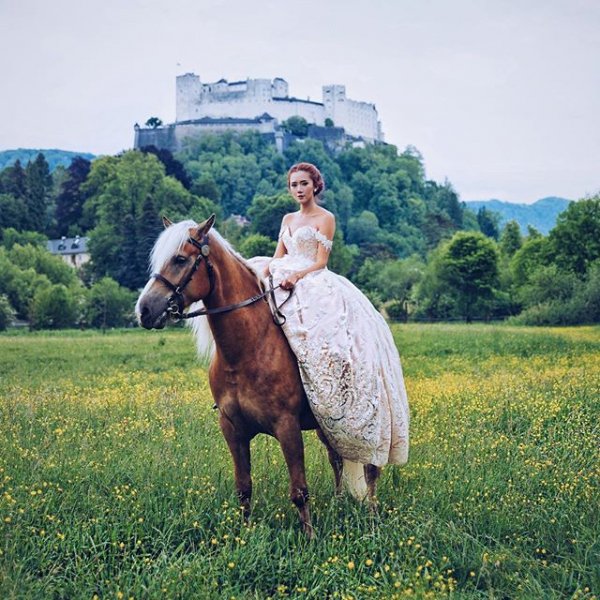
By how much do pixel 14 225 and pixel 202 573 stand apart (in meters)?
82.8

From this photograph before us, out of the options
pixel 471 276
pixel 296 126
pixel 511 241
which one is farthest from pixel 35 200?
pixel 296 126

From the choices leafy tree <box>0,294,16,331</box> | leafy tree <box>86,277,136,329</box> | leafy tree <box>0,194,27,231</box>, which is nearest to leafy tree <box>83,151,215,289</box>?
leafy tree <box>86,277,136,329</box>

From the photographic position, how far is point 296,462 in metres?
6.04

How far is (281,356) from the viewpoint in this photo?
→ 6148 mm

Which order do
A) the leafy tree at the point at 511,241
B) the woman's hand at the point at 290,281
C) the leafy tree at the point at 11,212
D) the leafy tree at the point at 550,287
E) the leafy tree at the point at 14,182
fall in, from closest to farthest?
the woman's hand at the point at 290,281, the leafy tree at the point at 550,287, the leafy tree at the point at 11,212, the leafy tree at the point at 511,241, the leafy tree at the point at 14,182

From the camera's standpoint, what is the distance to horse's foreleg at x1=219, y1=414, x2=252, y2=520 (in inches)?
243

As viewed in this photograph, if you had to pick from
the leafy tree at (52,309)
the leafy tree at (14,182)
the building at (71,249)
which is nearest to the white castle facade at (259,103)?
the leafy tree at (14,182)

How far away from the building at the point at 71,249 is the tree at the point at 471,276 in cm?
3813

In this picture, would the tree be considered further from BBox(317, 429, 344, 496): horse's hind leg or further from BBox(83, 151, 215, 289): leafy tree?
BBox(317, 429, 344, 496): horse's hind leg

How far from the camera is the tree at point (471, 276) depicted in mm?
61000

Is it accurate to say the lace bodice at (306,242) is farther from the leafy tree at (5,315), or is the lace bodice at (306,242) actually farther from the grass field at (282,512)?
the leafy tree at (5,315)

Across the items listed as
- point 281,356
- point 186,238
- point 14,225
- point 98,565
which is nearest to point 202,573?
point 98,565

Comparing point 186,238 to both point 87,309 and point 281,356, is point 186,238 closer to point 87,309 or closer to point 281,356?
point 281,356

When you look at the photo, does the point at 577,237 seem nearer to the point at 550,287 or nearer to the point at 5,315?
the point at 550,287
